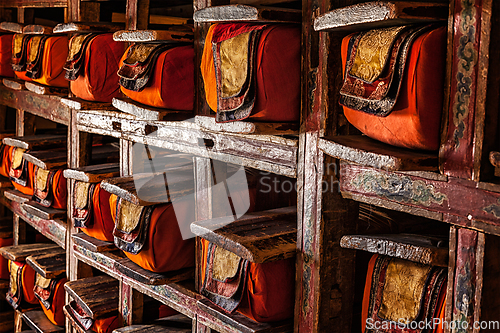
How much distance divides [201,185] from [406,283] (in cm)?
125

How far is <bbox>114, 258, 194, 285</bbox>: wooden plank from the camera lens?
8.76 ft

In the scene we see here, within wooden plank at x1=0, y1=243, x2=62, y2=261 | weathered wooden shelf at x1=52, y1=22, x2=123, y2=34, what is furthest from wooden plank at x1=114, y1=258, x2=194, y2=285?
wooden plank at x1=0, y1=243, x2=62, y2=261

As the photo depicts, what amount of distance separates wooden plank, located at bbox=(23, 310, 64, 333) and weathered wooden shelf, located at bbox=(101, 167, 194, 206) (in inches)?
66.7

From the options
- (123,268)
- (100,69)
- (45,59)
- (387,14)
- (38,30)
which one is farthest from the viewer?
(38,30)

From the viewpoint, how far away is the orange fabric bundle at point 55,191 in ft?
12.7

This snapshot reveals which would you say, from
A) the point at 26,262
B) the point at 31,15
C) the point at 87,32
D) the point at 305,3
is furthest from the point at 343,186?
the point at 31,15

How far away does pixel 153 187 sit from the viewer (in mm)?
2709

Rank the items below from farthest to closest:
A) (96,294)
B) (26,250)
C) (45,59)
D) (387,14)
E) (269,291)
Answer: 1. (26,250)
2. (45,59)
3. (96,294)
4. (269,291)
5. (387,14)

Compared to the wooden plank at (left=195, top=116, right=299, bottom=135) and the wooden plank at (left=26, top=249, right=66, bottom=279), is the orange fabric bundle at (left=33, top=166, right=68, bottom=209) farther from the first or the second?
the wooden plank at (left=195, top=116, right=299, bottom=135)

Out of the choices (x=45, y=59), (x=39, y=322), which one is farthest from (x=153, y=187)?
(x=39, y=322)

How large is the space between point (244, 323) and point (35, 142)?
2.73m

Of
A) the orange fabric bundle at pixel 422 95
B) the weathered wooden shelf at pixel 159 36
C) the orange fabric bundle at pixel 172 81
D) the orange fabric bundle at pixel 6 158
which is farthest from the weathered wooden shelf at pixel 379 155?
the orange fabric bundle at pixel 6 158

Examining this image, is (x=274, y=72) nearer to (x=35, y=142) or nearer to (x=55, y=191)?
(x=55, y=191)

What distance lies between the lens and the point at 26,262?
433 cm
